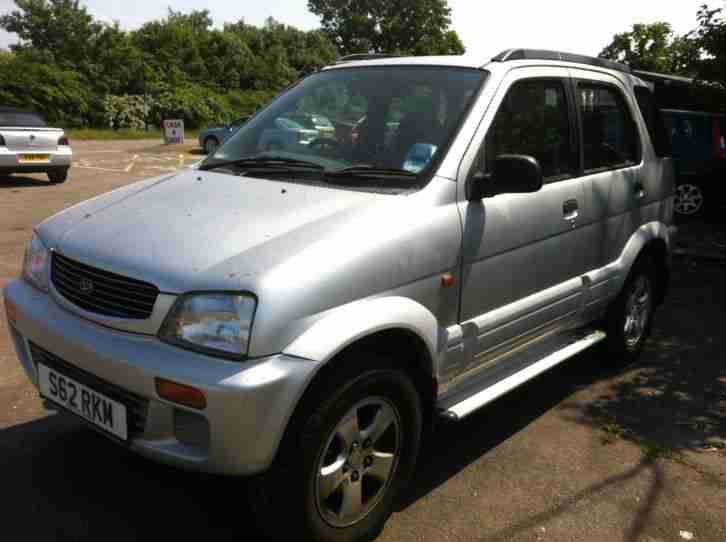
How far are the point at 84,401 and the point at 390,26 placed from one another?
6955 cm

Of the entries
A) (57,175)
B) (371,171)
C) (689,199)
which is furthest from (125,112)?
(371,171)

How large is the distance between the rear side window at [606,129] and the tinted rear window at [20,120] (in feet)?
37.9

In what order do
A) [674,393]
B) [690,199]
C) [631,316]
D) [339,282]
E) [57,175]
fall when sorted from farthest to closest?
1. [57,175]
2. [690,199]
3. [631,316]
4. [674,393]
5. [339,282]

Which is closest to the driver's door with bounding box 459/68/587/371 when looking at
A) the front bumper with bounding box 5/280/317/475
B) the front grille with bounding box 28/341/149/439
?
the front bumper with bounding box 5/280/317/475

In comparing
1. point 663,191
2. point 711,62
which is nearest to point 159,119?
point 711,62

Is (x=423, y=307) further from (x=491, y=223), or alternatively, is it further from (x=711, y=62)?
(x=711, y=62)

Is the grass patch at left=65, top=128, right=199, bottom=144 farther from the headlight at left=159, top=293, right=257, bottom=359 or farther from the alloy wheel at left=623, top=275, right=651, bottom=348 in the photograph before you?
the headlight at left=159, top=293, right=257, bottom=359

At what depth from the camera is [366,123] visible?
3.27 metres

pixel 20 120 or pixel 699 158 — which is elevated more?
pixel 20 120

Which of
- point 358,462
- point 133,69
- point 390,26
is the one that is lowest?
point 358,462

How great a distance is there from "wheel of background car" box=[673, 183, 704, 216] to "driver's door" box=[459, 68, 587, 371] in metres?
7.16

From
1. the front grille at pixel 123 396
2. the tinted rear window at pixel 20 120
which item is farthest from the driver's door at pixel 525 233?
the tinted rear window at pixel 20 120

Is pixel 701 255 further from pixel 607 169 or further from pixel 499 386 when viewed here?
pixel 499 386

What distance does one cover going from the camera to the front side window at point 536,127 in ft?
10.5
